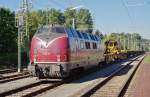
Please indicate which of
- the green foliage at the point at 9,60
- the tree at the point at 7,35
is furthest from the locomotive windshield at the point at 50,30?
the tree at the point at 7,35

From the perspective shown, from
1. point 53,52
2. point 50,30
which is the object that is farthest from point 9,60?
point 53,52

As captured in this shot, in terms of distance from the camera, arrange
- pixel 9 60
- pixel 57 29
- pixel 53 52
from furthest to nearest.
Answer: pixel 9 60 → pixel 57 29 → pixel 53 52

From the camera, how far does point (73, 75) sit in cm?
2427

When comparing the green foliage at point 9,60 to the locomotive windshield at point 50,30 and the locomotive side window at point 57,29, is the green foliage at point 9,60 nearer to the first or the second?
the locomotive windshield at point 50,30

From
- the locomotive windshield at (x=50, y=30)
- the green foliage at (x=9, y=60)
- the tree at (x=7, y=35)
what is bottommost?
the green foliage at (x=9, y=60)

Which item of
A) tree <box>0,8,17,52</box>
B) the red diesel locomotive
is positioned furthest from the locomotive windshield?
tree <box>0,8,17,52</box>

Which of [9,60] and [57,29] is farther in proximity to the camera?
[9,60]

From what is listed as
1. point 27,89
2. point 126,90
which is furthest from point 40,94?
point 126,90

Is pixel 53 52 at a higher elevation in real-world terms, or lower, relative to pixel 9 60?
higher

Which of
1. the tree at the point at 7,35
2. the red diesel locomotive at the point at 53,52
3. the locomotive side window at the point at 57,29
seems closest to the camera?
the red diesel locomotive at the point at 53,52

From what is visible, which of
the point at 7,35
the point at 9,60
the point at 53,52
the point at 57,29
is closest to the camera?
the point at 53,52

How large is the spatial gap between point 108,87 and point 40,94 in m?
4.37

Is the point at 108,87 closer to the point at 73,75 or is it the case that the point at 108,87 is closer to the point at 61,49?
the point at 61,49

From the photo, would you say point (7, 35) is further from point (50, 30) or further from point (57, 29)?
point (57, 29)
